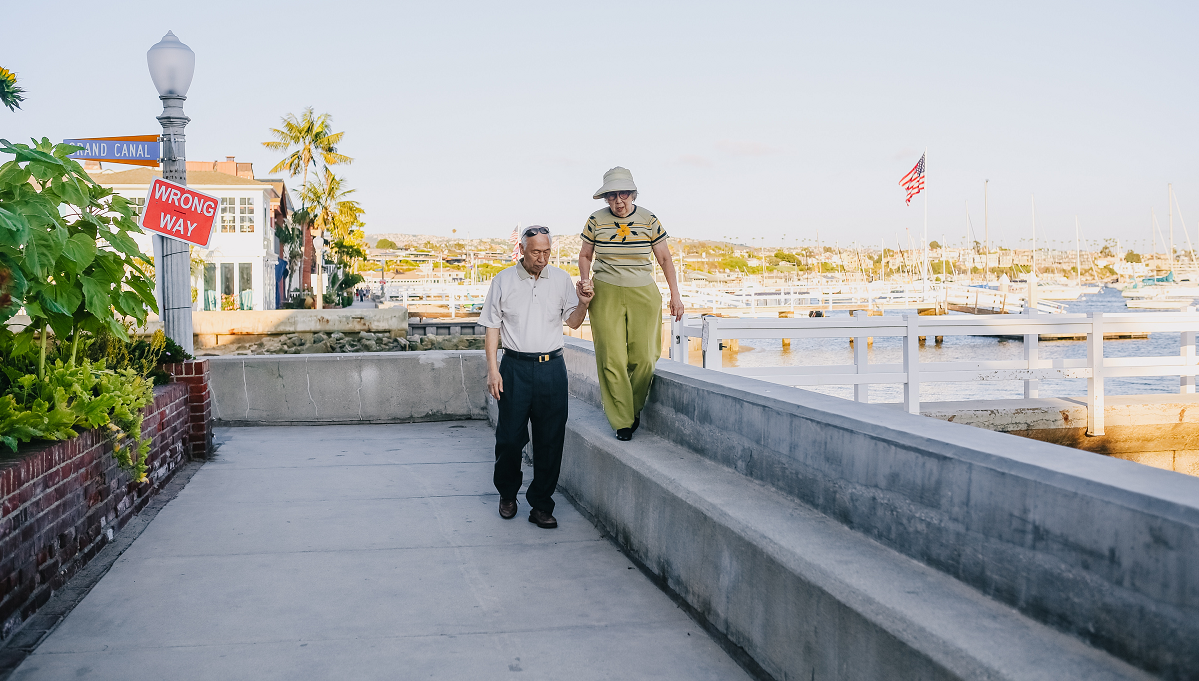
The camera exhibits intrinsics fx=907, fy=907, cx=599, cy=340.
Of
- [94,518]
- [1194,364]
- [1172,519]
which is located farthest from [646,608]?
[1194,364]

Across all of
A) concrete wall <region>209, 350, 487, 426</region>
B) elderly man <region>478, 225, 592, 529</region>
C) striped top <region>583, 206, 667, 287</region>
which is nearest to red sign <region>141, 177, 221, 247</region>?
concrete wall <region>209, 350, 487, 426</region>

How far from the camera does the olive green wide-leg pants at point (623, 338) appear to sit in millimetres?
5453

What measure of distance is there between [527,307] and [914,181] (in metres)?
28.6

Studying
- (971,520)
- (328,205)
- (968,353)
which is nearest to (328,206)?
(328,205)

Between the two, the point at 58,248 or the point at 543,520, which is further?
the point at 543,520

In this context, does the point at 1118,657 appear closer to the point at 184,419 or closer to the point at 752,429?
the point at 752,429

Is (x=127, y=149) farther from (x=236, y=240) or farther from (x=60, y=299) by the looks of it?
(x=236, y=240)

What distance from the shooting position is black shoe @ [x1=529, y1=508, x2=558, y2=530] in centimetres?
564

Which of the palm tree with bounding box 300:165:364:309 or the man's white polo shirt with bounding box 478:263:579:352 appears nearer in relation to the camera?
the man's white polo shirt with bounding box 478:263:579:352

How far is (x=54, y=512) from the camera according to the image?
4.38 metres

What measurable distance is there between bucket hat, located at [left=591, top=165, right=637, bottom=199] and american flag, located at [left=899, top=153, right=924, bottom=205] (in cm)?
2770

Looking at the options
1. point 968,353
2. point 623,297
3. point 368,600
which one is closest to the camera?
point 368,600

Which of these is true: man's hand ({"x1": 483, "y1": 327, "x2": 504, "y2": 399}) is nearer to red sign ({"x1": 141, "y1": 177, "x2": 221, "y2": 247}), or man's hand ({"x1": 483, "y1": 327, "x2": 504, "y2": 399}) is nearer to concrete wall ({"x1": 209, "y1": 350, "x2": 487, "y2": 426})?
red sign ({"x1": 141, "y1": 177, "x2": 221, "y2": 247})

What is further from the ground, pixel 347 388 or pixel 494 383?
pixel 494 383
